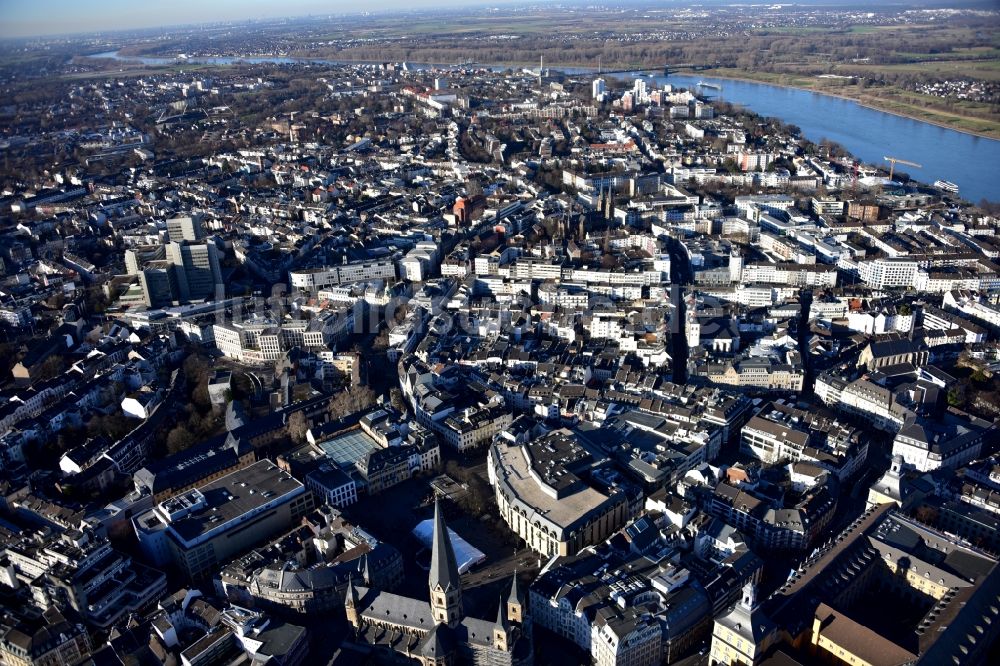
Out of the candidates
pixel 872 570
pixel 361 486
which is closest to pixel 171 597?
pixel 361 486

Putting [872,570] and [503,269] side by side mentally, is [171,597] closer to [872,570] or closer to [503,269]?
[872,570]

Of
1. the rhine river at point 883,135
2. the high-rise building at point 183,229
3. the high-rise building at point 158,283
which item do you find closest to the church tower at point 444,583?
the high-rise building at point 158,283

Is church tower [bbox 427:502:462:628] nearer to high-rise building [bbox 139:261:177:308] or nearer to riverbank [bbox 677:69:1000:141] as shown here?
high-rise building [bbox 139:261:177:308]

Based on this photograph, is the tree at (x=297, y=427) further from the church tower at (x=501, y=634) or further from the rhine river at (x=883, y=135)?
the rhine river at (x=883, y=135)

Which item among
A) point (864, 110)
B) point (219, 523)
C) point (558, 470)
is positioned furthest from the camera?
point (864, 110)

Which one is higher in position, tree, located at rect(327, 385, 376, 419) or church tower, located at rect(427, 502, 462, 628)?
church tower, located at rect(427, 502, 462, 628)

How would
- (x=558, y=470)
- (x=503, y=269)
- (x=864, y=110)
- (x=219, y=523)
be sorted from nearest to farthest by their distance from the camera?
(x=219, y=523)
(x=558, y=470)
(x=503, y=269)
(x=864, y=110)

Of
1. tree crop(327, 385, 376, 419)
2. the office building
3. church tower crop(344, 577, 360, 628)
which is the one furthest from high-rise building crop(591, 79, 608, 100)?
church tower crop(344, 577, 360, 628)
